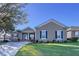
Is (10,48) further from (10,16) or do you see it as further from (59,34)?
(59,34)

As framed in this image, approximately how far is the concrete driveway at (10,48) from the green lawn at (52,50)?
0.29 ft

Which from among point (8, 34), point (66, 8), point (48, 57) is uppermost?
point (66, 8)

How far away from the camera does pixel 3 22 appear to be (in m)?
6.66

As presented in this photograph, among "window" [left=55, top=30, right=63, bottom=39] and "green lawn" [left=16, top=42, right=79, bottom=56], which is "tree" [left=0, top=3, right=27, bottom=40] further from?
"window" [left=55, top=30, right=63, bottom=39]

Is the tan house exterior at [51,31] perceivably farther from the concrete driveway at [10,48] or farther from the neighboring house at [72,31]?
the concrete driveway at [10,48]

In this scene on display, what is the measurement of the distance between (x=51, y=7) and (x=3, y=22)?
93 cm

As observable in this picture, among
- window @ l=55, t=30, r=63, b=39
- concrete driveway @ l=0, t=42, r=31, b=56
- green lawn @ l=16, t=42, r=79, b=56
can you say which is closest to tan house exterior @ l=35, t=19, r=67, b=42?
window @ l=55, t=30, r=63, b=39

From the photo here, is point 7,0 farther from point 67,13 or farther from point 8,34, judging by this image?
point 67,13

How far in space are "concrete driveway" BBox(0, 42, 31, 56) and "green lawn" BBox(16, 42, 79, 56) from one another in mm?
89

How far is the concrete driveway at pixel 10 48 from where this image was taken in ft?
21.6

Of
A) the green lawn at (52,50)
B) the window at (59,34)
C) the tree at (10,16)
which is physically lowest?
the green lawn at (52,50)

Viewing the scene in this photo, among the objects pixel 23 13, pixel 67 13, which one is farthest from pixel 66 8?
pixel 23 13

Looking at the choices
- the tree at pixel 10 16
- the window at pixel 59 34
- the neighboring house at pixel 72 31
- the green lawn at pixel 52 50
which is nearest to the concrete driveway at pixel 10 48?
the green lawn at pixel 52 50

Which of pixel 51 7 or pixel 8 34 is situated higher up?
pixel 51 7
